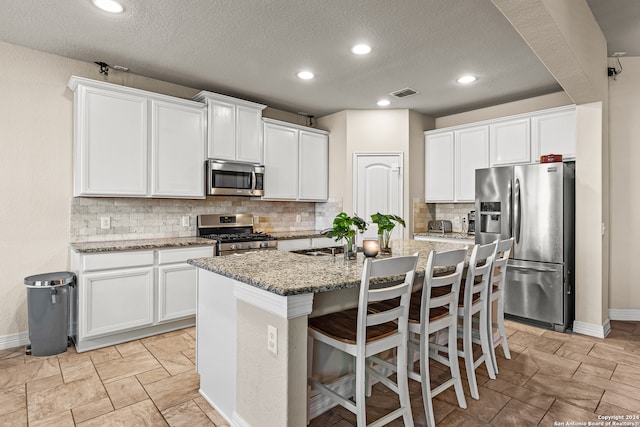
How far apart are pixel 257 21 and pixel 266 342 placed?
2313 mm

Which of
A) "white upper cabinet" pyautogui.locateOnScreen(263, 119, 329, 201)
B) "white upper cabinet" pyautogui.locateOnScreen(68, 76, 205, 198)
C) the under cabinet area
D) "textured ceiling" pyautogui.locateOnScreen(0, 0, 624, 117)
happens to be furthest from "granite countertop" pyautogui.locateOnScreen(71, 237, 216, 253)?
"textured ceiling" pyautogui.locateOnScreen(0, 0, 624, 117)

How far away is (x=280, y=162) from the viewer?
4.84 metres

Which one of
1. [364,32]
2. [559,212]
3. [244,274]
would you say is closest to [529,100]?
[559,212]

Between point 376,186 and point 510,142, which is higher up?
point 510,142

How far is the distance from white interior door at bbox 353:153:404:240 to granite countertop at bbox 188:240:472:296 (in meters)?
2.43

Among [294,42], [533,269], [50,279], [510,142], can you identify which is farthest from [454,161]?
[50,279]

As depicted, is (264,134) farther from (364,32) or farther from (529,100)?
(529,100)

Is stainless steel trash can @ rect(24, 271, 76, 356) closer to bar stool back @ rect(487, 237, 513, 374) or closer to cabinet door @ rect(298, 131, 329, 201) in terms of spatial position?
cabinet door @ rect(298, 131, 329, 201)

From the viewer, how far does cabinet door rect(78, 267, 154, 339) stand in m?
3.09

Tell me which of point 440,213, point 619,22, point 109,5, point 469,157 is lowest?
point 440,213

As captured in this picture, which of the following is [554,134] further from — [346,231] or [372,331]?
[372,331]

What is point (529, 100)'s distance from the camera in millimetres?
4527

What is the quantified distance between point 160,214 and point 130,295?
1.03 metres

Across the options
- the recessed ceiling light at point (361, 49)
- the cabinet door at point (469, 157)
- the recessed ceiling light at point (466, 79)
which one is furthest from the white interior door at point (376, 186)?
the recessed ceiling light at point (361, 49)
